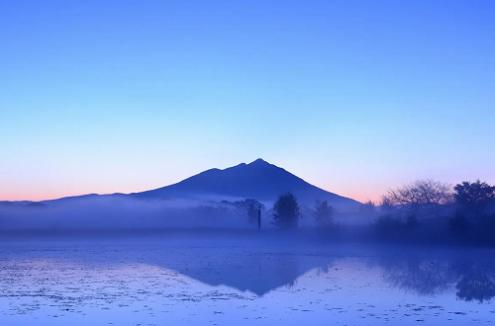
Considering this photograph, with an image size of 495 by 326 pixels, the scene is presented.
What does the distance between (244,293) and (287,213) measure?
261ft

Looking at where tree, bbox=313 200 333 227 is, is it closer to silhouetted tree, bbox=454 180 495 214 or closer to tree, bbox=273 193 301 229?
tree, bbox=273 193 301 229

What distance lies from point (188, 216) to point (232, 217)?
82.8 feet

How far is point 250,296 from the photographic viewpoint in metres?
28.1

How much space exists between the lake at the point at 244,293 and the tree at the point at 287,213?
5983cm

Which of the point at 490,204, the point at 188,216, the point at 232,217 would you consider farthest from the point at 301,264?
the point at 188,216

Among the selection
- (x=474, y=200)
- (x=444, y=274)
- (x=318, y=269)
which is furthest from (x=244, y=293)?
(x=474, y=200)

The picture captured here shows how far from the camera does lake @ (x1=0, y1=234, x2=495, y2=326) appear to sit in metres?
22.4

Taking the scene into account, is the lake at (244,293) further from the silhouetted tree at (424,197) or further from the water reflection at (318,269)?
the silhouetted tree at (424,197)

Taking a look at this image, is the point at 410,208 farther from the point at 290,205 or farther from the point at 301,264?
the point at 301,264

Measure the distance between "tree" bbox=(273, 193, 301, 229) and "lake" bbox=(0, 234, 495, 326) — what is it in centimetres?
5983

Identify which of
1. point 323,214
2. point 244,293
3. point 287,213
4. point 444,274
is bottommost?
point 244,293

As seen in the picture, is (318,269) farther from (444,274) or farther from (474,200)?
(474,200)

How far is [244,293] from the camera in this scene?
29.1 m

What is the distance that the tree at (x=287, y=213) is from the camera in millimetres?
107750
